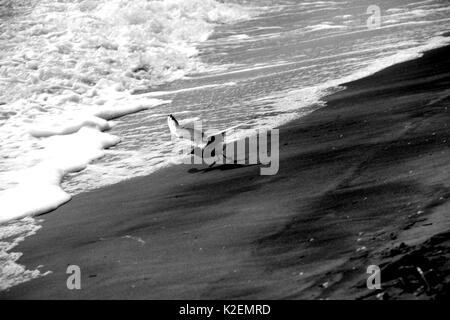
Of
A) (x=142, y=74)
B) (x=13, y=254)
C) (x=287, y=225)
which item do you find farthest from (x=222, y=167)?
(x=142, y=74)

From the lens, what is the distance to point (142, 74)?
947 centimetres

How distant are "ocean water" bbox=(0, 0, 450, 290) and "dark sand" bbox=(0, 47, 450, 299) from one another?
1.25 feet

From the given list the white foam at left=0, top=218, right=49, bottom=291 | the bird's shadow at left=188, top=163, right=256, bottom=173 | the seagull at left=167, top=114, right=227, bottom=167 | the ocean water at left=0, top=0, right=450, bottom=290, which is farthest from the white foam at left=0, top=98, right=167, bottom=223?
the bird's shadow at left=188, top=163, right=256, bottom=173

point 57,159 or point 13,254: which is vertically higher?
point 57,159

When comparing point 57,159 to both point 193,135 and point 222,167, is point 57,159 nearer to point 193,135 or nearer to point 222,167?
point 193,135

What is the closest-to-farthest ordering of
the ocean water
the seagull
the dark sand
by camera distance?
the dark sand → the seagull → the ocean water

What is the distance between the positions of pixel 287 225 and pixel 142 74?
21.3 feet

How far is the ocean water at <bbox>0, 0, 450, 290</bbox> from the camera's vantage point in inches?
210

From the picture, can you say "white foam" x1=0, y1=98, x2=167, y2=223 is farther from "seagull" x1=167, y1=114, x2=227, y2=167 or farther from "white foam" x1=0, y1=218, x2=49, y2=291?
"seagull" x1=167, y1=114, x2=227, y2=167

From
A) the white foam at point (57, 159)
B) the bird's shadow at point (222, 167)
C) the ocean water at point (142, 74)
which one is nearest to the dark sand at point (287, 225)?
the bird's shadow at point (222, 167)

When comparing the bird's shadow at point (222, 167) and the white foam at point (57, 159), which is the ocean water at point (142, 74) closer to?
the white foam at point (57, 159)

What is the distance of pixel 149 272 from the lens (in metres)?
3.16

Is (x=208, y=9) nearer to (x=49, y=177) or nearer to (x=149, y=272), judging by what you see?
(x=49, y=177)

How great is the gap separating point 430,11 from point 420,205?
846cm
